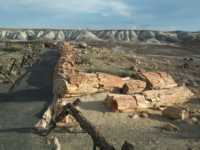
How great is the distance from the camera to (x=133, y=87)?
49.7 feet

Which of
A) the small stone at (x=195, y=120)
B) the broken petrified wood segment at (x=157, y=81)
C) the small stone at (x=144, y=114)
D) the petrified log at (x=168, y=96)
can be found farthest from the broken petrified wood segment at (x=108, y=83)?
the small stone at (x=195, y=120)

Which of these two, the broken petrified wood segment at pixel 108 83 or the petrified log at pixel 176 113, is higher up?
the broken petrified wood segment at pixel 108 83

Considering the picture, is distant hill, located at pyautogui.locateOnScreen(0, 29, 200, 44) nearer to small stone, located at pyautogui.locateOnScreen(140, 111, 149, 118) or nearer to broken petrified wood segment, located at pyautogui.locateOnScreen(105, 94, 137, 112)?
broken petrified wood segment, located at pyautogui.locateOnScreen(105, 94, 137, 112)

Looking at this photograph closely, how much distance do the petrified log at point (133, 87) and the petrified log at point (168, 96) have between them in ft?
2.14

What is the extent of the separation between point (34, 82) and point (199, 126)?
9.52m

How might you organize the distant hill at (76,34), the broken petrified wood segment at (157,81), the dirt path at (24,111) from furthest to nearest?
the distant hill at (76,34) → the broken petrified wood segment at (157,81) → the dirt path at (24,111)

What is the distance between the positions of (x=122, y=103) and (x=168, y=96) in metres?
2.09

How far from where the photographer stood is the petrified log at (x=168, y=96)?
14258mm

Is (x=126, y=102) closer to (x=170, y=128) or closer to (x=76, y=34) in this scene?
(x=170, y=128)

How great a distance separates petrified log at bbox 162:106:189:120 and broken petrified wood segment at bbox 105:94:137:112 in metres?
0.93

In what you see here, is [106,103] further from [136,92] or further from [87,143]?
[87,143]

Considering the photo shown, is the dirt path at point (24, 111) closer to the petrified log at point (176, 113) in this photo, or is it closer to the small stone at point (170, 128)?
the small stone at point (170, 128)

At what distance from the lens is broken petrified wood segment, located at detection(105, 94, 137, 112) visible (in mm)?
13309

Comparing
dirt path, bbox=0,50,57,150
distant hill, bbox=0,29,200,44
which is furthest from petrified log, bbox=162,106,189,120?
distant hill, bbox=0,29,200,44
